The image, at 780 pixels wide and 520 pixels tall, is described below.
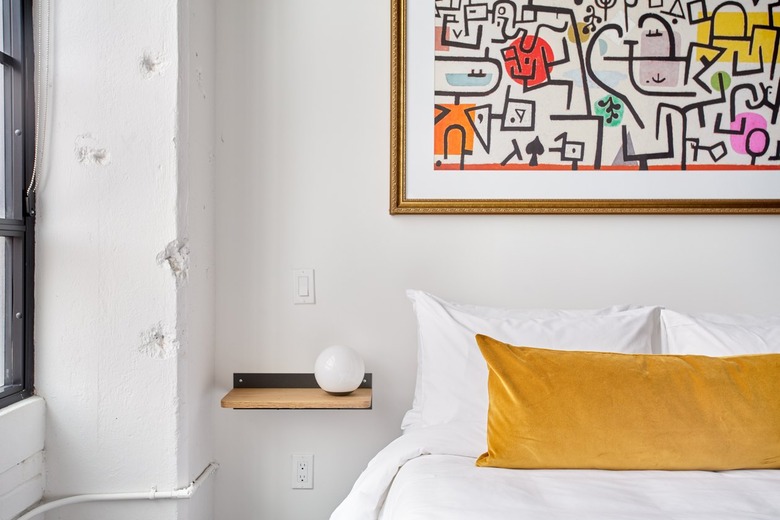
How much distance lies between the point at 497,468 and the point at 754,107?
146cm

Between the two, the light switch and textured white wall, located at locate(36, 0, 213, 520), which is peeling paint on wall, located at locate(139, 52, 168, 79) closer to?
textured white wall, located at locate(36, 0, 213, 520)

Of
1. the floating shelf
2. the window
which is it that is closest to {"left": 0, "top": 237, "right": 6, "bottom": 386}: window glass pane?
the window

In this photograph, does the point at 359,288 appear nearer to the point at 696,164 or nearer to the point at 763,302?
the point at 696,164

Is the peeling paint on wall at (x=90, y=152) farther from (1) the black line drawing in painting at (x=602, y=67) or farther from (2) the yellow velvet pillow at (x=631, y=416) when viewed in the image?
(2) the yellow velvet pillow at (x=631, y=416)

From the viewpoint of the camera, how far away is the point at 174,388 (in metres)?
1.39

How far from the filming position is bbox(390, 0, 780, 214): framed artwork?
168 cm

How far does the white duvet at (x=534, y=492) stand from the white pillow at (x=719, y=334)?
1.15 ft

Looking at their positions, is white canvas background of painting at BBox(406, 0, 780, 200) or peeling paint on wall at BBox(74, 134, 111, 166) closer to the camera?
peeling paint on wall at BBox(74, 134, 111, 166)

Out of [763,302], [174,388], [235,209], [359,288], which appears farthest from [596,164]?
[174,388]

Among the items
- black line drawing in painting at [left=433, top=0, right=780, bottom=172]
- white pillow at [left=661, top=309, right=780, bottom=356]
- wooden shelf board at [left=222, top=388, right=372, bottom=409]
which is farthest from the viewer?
black line drawing in painting at [left=433, top=0, right=780, bottom=172]

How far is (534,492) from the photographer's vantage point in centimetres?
104

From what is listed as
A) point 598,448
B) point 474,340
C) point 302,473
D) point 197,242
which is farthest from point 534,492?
point 197,242

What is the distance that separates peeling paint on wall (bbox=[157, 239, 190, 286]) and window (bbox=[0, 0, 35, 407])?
337 mm

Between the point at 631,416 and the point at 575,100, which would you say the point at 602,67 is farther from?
the point at 631,416
